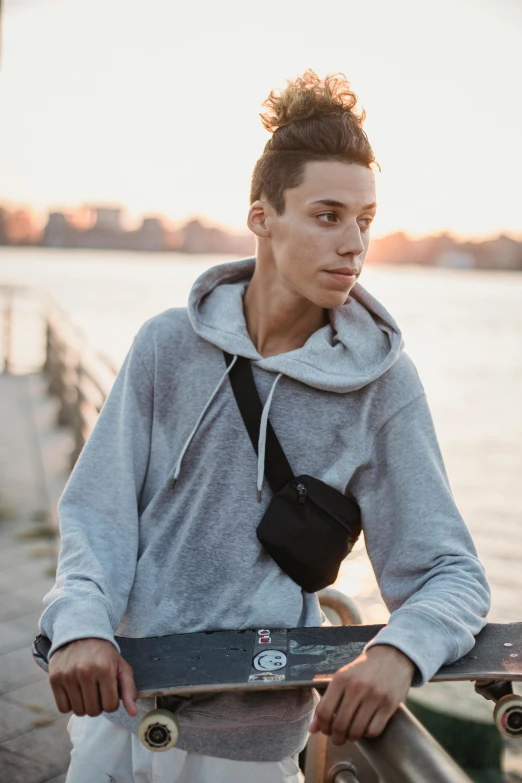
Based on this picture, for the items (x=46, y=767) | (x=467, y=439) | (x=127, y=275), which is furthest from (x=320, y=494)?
(x=127, y=275)

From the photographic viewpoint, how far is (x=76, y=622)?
4.95 ft

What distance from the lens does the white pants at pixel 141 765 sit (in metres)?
1.71

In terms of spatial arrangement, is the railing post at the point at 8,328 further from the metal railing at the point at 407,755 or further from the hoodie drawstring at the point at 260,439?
the metal railing at the point at 407,755

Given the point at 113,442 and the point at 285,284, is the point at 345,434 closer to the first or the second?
the point at 285,284

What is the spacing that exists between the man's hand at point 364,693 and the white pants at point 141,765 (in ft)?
1.41

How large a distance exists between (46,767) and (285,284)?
1.90 m

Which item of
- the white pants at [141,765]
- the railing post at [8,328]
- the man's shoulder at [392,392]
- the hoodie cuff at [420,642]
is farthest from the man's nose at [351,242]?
the railing post at [8,328]

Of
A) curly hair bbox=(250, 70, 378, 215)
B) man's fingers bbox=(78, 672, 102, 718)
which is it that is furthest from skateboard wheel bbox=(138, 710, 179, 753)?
curly hair bbox=(250, 70, 378, 215)

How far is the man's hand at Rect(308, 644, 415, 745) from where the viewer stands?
1.25 m

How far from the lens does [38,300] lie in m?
11.4

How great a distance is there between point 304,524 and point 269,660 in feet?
0.98

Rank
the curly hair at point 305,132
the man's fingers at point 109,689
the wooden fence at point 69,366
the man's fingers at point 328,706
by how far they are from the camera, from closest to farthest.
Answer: the man's fingers at point 328,706 < the man's fingers at point 109,689 < the curly hair at point 305,132 < the wooden fence at point 69,366

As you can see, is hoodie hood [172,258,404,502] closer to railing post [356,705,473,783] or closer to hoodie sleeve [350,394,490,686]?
hoodie sleeve [350,394,490,686]

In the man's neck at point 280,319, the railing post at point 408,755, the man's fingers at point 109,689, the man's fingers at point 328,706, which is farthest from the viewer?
the man's neck at point 280,319
